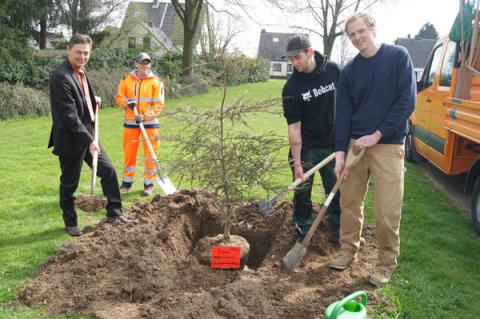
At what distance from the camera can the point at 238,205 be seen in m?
4.14

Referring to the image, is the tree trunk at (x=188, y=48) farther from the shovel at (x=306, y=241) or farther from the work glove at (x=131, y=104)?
the shovel at (x=306, y=241)

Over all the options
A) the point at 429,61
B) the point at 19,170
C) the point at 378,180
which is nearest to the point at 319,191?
the point at 378,180

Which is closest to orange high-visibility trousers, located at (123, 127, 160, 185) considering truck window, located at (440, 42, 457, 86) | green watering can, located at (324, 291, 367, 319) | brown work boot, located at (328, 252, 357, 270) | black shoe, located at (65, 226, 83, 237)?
black shoe, located at (65, 226, 83, 237)

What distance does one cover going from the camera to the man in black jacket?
13.7ft

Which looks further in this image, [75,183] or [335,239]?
[75,183]

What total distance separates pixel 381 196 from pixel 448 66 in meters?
4.04

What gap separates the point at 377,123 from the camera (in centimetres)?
371

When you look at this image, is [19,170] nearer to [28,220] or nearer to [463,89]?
[28,220]

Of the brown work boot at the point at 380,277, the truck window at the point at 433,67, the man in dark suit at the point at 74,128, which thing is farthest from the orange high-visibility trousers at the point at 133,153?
the truck window at the point at 433,67

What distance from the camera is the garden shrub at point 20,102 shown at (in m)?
14.2

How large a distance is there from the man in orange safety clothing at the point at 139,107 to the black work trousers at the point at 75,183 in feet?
4.52

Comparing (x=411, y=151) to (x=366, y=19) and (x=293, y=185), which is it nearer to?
(x=293, y=185)

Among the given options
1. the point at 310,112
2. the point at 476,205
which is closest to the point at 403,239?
the point at 476,205

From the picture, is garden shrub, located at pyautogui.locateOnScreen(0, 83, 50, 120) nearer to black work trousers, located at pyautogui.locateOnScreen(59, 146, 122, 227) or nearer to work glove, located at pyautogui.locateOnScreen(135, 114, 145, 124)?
work glove, located at pyautogui.locateOnScreen(135, 114, 145, 124)
